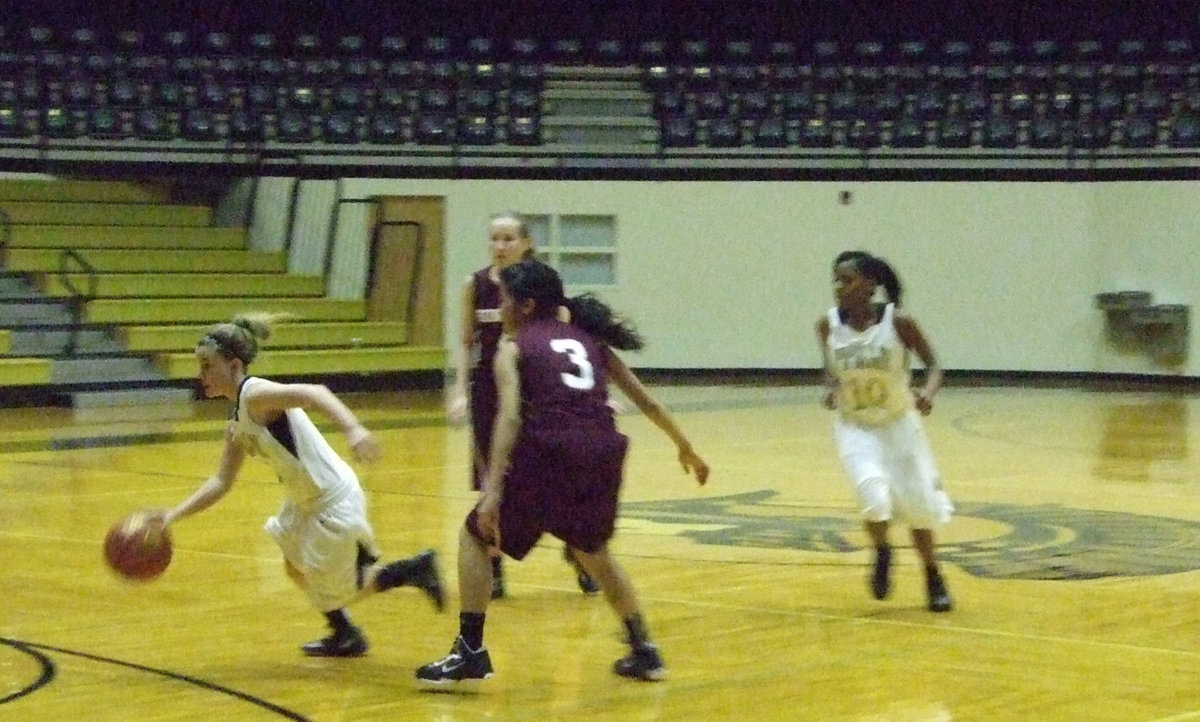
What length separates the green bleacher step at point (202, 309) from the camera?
19.7m

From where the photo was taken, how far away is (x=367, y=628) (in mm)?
6781

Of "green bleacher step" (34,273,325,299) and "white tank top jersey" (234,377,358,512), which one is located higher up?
"green bleacher step" (34,273,325,299)

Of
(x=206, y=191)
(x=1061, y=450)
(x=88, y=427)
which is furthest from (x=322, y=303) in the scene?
(x=1061, y=450)

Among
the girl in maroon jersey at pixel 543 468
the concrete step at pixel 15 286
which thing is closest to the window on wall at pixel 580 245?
the concrete step at pixel 15 286

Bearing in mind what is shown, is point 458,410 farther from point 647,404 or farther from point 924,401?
point 924,401

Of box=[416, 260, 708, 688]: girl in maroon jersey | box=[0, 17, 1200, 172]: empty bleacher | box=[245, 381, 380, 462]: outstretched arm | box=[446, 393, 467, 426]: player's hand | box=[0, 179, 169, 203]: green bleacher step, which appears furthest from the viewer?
box=[0, 17, 1200, 172]: empty bleacher

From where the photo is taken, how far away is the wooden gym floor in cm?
551

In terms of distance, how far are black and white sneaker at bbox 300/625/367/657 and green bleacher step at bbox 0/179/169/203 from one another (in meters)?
16.2

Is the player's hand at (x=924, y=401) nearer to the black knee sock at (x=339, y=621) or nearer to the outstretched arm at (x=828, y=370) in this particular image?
the outstretched arm at (x=828, y=370)

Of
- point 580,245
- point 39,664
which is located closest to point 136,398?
point 580,245

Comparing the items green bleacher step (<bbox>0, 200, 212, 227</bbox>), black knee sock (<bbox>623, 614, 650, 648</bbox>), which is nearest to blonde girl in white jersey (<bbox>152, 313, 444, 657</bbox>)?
black knee sock (<bbox>623, 614, 650, 648</bbox>)

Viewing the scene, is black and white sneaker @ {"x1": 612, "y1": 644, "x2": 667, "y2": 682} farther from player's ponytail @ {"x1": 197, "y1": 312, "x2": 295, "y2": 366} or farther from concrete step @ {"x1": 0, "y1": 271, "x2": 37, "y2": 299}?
concrete step @ {"x1": 0, "y1": 271, "x2": 37, "y2": 299}

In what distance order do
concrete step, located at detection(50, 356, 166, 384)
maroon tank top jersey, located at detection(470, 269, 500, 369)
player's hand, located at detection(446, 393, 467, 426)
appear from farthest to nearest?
concrete step, located at detection(50, 356, 166, 384) → maroon tank top jersey, located at detection(470, 269, 500, 369) → player's hand, located at detection(446, 393, 467, 426)

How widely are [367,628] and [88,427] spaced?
9.87 meters
